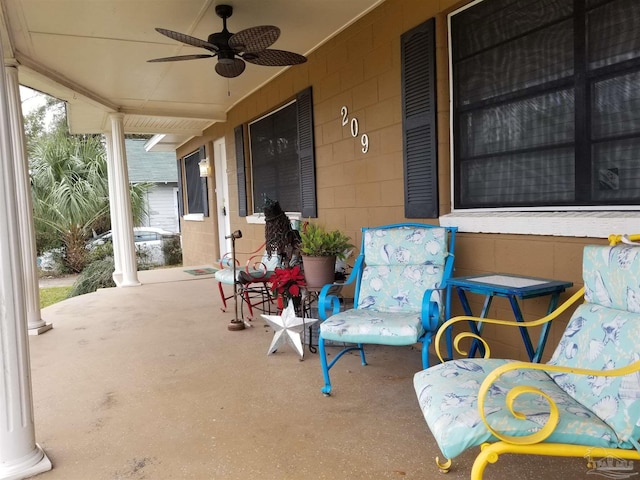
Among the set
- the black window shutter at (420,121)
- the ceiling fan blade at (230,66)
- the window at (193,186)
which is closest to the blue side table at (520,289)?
the black window shutter at (420,121)

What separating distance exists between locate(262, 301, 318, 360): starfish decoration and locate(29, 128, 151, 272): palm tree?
30.9 ft

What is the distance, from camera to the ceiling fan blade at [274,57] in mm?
3469

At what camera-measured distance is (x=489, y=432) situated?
1.38 meters

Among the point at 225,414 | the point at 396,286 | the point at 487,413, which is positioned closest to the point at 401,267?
the point at 396,286

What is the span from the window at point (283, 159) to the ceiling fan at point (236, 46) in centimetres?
126

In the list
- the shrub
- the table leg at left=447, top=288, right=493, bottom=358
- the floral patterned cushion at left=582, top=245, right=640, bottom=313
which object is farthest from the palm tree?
the floral patterned cushion at left=582, top=245, right=640, bottom=313

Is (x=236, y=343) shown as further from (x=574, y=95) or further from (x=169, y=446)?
(x=574, y=95)

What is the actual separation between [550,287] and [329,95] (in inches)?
116

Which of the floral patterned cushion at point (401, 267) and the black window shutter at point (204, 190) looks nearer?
the floral patterned cushion at point (401, 267)

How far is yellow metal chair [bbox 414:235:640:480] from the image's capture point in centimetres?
138

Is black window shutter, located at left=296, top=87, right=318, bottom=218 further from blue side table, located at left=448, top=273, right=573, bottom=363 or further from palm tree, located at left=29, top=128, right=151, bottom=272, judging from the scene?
palm tree, located at left=29, top=128, right=151, bottom=272

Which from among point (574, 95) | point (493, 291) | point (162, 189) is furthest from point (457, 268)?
point (162, 189)

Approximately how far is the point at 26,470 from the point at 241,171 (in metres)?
5.19

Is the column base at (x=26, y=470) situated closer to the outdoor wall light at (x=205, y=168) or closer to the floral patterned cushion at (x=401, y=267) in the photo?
the floral patterned cushion at (x=401, y=267)
